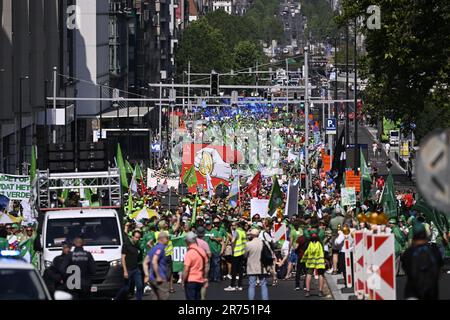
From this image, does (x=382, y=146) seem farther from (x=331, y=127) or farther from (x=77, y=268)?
(x=77, y=268)

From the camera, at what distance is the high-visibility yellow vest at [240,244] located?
28.6 meters

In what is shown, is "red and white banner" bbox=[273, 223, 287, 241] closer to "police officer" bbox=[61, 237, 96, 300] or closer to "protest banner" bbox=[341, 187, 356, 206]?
"police officer" bbox=[61, 237, 96, 300]

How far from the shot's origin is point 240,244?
28.6 m

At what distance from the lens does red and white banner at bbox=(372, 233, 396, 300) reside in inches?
768

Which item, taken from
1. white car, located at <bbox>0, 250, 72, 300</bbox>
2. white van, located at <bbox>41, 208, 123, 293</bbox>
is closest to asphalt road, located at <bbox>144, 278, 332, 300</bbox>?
white van, located at <bbox>41, 208, 123, 293</bbox>

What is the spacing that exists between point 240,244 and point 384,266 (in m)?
9.05

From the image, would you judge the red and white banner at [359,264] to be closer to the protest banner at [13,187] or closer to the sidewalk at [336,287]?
the sidewalk at [336,287]

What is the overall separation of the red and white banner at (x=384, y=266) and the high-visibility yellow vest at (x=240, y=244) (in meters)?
8.66

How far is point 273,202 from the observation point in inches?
1569

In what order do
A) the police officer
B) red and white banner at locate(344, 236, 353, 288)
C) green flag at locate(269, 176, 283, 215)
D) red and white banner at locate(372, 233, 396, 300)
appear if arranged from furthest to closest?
green flag at locate(269, 176, 283, 215) → red and white banner at locate(344, 236, 353, 288) → the police officer → red and white banner at locate(372, 233, 396, 300)

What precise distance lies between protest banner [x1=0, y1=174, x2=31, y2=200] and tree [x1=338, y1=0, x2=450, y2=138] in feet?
67.7

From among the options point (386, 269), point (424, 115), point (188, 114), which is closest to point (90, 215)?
point (386, 269)

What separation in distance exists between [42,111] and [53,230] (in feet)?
174
